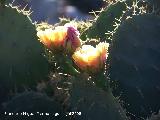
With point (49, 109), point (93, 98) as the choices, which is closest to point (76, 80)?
point (93, 98)

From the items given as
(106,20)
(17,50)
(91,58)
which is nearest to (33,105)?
(17,50)

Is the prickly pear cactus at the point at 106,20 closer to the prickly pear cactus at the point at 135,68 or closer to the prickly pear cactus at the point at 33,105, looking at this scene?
the prickly pear cactus at the point at 135,68

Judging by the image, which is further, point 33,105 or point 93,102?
point 33,105

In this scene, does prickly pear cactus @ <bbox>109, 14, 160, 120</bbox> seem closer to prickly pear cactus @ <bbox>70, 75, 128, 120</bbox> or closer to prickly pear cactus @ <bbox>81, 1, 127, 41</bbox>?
prickly pear cactus @ <bbox>70, 75, 128, 120</bbox>

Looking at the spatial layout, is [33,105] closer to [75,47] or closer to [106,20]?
[75,47]

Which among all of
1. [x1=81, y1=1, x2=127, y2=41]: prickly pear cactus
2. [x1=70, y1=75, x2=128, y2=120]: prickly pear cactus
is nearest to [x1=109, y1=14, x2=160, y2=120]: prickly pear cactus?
[x1=70, y1=75, x2=128, y2=120]: prickly pear cactus

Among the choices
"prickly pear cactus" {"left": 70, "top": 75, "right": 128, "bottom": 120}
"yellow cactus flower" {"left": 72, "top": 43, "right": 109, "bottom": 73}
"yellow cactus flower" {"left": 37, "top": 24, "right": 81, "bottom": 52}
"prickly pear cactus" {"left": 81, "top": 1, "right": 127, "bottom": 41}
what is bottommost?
"prickly pear cactus" {"left": 70, "top": 75, "right": 128, "bottom": 120}

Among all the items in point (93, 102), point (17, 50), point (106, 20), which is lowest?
point (93, 102)
